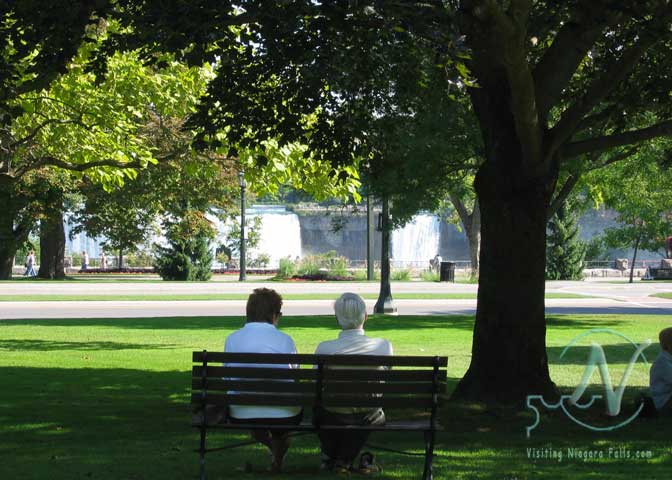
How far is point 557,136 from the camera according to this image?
399 inches

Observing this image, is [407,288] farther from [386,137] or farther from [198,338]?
[386,137]

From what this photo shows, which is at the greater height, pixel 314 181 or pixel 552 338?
pixel 314 181

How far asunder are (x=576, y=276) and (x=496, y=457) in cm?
5258

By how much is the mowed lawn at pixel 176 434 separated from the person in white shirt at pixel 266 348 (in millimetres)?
226

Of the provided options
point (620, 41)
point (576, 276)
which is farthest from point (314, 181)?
point (576, 276)

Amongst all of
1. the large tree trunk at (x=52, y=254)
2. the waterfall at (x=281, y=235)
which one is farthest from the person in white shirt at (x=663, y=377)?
the waterfall at (x=281, y=235)

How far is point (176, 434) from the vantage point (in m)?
8.72

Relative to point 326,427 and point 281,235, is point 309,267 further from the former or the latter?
point 326,427

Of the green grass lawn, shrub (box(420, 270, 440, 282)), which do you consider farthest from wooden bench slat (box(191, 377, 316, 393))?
shrub (box(420, 270, 440, 282))

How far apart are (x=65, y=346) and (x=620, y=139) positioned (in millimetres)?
11111

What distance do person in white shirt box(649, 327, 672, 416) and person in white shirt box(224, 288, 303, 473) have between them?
378 centimetres

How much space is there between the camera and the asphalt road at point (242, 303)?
28156 millimetres

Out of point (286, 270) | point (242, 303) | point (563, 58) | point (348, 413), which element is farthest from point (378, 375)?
point (286, 270)

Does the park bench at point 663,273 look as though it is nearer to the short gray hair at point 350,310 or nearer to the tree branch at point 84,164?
the tree branch at point 84,164
